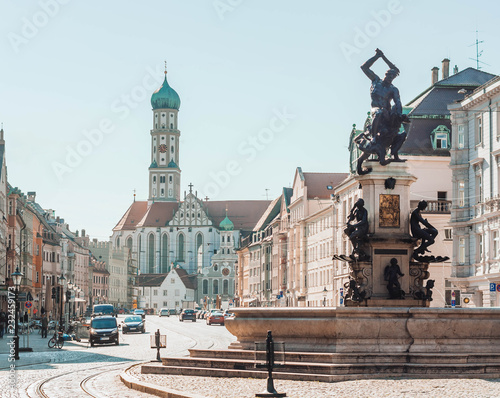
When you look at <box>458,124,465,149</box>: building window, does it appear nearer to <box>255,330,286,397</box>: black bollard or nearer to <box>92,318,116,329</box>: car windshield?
<box>92,318,116,329</box>: car windshield

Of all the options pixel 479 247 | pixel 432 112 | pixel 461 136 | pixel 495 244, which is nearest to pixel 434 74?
pixel 432 112

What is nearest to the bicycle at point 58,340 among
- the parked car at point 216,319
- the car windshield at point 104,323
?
the car windshield at point 104,323

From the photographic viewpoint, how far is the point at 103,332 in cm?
4656

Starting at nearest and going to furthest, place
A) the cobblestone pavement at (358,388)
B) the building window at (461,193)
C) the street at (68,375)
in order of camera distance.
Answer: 1. the cobblestone pavement at (358,388)
2. the street at (68,375)
3. the building window at (461,193)

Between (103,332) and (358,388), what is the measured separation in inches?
1214

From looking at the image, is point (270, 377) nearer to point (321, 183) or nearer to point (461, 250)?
point (461, 250)

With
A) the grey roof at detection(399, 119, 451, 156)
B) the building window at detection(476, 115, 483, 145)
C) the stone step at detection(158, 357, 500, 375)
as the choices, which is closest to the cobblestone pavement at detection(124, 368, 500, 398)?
the stone step at detection(158, 357, 500, 375)

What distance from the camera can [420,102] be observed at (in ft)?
208

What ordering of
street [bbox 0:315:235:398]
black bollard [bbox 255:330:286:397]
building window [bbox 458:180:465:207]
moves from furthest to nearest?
1. building window [bbox 458:180:465:207]
2. street [bbox 0:315:235:398]
3. black bollard [bbox 255:330:286:397]

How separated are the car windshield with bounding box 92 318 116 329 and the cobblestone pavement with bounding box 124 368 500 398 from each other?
28.0 m

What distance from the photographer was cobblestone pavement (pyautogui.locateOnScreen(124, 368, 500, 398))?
16.3 m

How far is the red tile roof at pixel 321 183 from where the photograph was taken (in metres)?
95.2

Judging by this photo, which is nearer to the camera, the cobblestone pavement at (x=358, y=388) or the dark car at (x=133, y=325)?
the cobblestone pavement at (x=358, y=388)

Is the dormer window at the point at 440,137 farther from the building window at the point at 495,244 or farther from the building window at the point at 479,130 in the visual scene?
the building window at the point at 495,244
